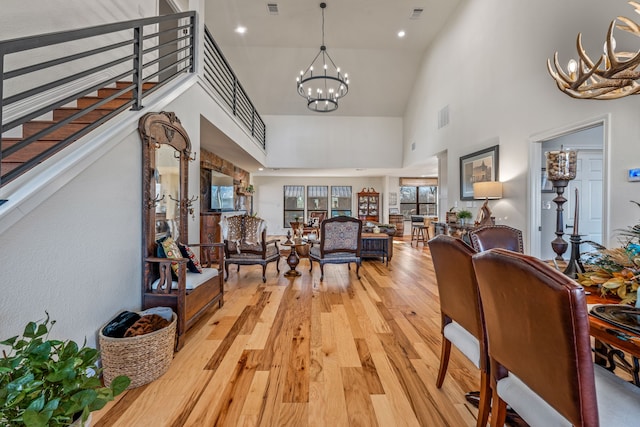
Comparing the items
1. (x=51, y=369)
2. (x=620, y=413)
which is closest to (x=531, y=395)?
(x=620, y=413)

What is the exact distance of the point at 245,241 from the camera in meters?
4.25

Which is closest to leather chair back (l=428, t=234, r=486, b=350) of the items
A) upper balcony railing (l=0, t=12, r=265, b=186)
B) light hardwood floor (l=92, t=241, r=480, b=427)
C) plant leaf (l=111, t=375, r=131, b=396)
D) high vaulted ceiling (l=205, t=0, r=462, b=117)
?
light hardwood floor (l=92, t=241, r=480, b=427)

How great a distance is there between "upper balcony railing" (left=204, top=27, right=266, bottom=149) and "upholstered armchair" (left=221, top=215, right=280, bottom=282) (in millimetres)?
1936

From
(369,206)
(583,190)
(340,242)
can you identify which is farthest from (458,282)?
(369,206)

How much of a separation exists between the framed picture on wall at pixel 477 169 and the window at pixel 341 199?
6230 millimetres

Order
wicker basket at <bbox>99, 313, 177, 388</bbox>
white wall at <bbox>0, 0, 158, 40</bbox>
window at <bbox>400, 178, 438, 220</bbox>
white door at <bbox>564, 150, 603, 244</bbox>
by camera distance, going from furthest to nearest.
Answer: window at <bbox>400, 178, 438, 220</bbox> → white door at <bbox>564, 150, 603, 244</bbox> → white wall at <bbox>0, 0, 158, 40</bbox> → wicker basket at <bbox>99, 313, 177, 388</bbox>

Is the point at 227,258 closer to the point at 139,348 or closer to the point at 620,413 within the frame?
the point at 139,348

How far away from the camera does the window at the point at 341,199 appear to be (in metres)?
11.3

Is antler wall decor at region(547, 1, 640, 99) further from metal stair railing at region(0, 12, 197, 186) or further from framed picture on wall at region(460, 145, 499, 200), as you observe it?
metal stair railing at region(0, 12, 197, 186)

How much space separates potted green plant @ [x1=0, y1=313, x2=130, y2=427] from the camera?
675mm

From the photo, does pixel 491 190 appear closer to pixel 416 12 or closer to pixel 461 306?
pixel 461 306

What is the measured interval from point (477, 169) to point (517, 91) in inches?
52.9

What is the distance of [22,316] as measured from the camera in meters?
1.37

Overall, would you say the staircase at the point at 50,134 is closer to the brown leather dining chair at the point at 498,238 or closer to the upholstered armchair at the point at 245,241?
the upholstered armchair at the point at 245,241
